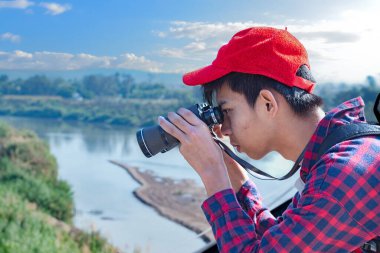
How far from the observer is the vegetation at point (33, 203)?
3041 mm

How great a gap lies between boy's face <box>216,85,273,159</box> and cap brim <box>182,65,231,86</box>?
0.03m

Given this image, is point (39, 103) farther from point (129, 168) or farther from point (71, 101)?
point (129, 168)

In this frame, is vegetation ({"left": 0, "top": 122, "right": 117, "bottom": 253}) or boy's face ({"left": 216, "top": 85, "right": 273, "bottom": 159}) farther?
vegetation ({"left": 0, "top": 122, "right": 117, "bottom": 253})

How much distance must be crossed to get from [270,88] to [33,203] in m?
3.60

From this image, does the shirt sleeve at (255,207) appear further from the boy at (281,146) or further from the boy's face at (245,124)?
the boy's face at (245,124)

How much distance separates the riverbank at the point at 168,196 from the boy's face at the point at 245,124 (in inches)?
117

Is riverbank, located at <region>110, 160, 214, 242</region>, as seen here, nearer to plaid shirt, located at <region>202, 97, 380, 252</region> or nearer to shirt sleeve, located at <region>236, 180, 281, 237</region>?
shirt sleeve, located at <region>236, 180, 281, 237</region>

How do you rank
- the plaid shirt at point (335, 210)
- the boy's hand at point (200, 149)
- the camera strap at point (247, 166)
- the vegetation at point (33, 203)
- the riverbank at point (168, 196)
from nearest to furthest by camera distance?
the plaid shirt at point (335, 210) < the boy's hand at point (200, 149) < the camera strap at point (247, 166) < the vegetation at point (33, 203) < the riverbank at point (168, 196)

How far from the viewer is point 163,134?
0.97 metres

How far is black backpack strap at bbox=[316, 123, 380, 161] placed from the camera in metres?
0.77

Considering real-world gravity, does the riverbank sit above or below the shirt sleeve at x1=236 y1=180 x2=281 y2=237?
below

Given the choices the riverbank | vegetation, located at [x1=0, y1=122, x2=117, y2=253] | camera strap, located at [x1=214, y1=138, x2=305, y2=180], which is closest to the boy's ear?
camera strap, located at [x1=214, y1=138, x2=305, y2=180]

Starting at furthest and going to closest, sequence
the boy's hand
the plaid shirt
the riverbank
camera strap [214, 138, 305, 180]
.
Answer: the riverbank < camera strap [214, 138, 305, 180] < the boy's hand < the plaid shirt

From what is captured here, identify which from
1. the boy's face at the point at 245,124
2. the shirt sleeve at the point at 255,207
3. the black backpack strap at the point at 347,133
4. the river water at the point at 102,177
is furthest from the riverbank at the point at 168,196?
the black backpack strap at the point at 347,133
